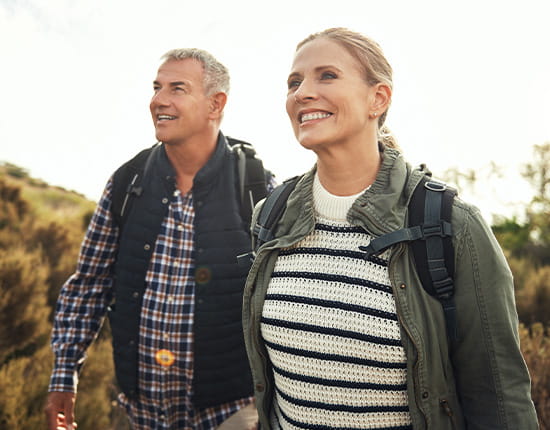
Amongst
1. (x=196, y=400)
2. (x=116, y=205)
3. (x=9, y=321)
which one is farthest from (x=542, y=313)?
(x=9, y=321)

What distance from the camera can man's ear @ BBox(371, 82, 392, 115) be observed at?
171 centimetres

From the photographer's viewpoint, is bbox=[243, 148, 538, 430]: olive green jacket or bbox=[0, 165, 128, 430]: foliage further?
bbox=[0, 165, 128, 430]: foliage

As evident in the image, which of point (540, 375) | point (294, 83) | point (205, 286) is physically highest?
point (294, 83)

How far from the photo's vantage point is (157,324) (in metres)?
2.44

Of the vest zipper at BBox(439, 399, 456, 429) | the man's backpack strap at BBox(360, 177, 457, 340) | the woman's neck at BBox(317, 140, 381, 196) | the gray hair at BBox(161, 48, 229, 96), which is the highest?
the gray hair at BBox(161, 48, 229, 96)

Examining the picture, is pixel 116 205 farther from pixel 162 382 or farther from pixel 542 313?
pixel 542 313

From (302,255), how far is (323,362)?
1.32 ft

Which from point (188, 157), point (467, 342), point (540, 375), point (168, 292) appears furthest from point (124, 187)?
point (540, 375)

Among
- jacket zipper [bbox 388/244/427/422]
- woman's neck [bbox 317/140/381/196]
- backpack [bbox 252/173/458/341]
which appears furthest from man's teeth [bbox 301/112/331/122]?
jacket zipper [bbox 388/244/427/422]

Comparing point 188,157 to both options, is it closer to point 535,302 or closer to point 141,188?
point 141,188

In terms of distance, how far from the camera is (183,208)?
8.49ft

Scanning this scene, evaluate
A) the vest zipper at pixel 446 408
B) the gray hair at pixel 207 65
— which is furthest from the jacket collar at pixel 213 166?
the vest zipper at pixel 446 408

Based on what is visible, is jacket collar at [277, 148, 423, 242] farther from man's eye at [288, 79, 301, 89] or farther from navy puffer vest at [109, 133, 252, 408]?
navy puffer vest at [109, 133, 252, 408]

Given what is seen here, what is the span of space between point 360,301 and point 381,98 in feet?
2.68
